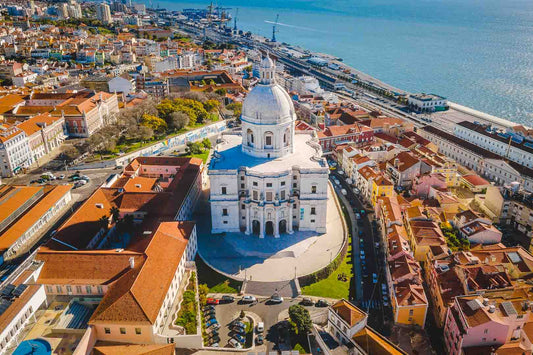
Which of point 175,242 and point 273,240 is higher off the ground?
point 175,242

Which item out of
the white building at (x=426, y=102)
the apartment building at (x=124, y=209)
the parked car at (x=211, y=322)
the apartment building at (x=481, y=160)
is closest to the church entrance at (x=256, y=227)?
the apartment building at (x=124, y=209)

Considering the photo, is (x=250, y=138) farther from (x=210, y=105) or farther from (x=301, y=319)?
(x=210, y=105)

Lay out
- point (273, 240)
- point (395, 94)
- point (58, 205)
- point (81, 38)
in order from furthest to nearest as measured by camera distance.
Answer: point (81, 38) → point (395, 94) → point (58, 205) → point (273, 240)

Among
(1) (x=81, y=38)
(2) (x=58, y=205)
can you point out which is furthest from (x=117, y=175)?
(1) (x=81, y=38)

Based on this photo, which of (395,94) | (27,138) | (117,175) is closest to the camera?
(117,175)

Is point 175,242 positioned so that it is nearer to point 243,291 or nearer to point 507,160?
point 243,291

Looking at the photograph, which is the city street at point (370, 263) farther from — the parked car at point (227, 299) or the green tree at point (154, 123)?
the green tree at point (154, 123)

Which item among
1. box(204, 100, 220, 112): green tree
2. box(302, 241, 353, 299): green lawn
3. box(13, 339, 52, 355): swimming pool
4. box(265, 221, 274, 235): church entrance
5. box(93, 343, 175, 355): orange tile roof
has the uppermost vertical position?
box(204, 100, 220, 112): green tree

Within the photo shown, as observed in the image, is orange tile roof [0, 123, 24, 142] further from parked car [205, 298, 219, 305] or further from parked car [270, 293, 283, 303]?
parked car [270, 293, 283, 303]

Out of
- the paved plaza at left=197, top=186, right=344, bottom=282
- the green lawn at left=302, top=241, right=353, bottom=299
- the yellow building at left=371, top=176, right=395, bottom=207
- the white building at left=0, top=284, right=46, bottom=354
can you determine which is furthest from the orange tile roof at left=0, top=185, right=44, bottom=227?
the yellow building at left=371, top=176, right=395, bottom=207
